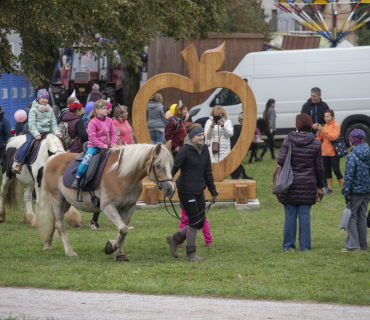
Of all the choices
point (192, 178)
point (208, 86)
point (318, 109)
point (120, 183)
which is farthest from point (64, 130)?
point (318, 109)

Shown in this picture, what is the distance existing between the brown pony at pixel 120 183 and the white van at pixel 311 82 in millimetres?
11019

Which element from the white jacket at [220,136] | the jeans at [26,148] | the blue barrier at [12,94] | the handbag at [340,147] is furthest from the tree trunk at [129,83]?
the jeans at [26,148]

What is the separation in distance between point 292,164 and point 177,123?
3.40 meters

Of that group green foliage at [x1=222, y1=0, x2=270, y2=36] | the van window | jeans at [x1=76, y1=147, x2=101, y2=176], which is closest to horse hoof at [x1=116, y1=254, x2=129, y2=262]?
jeans at [x1=76, y1=147, x2=101, y2=176]

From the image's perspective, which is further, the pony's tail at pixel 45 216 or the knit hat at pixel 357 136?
the pony's tail at pixel 45 216

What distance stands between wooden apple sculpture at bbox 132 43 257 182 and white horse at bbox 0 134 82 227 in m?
2.34

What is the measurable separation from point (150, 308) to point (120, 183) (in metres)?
2.35

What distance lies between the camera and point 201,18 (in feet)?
69.3

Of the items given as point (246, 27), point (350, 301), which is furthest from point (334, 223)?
point (246, 27)

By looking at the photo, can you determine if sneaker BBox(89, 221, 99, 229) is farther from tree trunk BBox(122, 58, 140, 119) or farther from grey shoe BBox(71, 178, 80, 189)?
tree trunk BBox(122, 58, 140, 119)

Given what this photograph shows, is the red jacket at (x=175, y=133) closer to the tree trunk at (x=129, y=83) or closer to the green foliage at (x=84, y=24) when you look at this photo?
the green foliage at (x=84, y=24)

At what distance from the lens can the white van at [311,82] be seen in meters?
18.6

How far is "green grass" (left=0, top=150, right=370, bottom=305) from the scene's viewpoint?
6086 millimetres

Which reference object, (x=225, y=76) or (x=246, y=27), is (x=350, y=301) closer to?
(x=225, y=76)
